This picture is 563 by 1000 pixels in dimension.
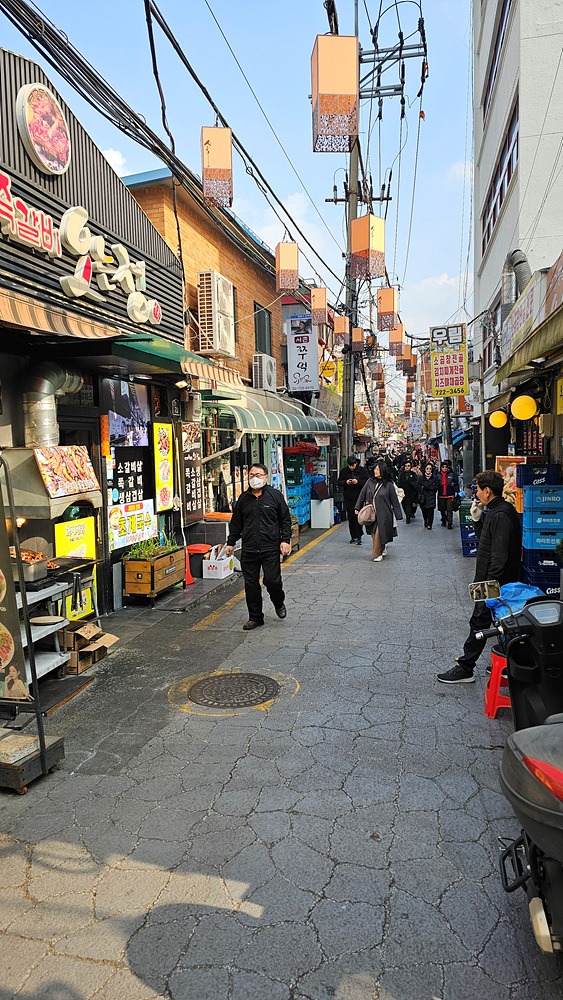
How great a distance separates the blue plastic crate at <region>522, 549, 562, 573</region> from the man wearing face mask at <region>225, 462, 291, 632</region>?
9.97 feet

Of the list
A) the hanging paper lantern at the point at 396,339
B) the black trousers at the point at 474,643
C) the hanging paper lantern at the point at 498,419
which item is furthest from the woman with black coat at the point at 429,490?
the black trousers at the point at 474,643

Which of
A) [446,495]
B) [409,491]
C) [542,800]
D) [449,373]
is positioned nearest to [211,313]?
[449,373]

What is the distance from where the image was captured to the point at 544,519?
7.52m

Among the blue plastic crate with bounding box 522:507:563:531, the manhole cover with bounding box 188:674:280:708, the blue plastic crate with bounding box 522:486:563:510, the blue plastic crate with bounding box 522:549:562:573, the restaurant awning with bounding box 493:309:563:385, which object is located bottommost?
the manhole cover with bounding box 188:674:280:708

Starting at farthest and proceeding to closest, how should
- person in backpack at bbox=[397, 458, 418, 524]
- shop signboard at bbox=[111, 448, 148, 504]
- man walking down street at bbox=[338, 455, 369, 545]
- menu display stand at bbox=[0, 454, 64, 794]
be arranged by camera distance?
person in backpack at bbox=[397, 458, 418, 524], man walking down street at bbox=[338, 455, 369, 545], shop signboard at bbox=[111, 448, 148, 504], menu display stand at bbox=[0, 454, 64, 794]

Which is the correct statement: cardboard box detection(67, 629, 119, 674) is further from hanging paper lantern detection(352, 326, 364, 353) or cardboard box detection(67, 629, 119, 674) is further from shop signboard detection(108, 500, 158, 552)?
hanging paper lantern detection(352, 326, 364, 353)

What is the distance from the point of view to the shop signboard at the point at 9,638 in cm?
378

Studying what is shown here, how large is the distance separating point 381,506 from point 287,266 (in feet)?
20.0

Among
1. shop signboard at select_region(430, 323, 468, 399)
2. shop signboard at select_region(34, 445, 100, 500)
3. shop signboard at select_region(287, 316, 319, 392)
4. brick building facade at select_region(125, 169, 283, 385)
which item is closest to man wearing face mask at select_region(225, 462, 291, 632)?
shop signboard at select_region(34, 445, 100, 500)

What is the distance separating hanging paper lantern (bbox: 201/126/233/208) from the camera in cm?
889

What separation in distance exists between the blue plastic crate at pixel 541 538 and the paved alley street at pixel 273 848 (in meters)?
2.37

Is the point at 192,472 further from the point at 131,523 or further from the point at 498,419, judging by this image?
the point at 498,419

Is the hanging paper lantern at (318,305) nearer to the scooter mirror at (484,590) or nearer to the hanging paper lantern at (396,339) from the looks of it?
the hanging paper lantern at (396,339)

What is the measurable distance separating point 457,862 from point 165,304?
30.2 feet
